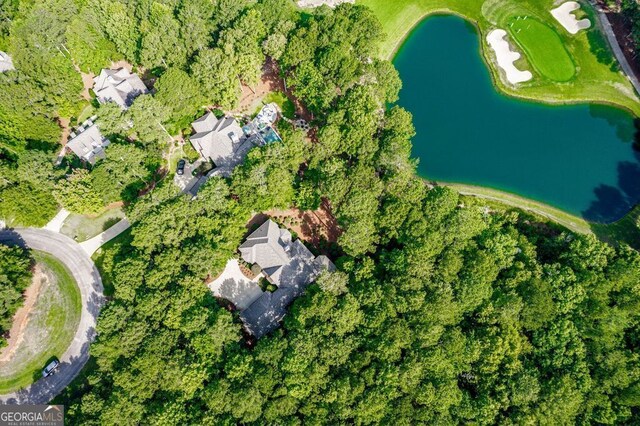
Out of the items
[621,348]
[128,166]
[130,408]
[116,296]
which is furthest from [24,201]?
[621,348]

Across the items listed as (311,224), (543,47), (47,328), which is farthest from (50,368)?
(543,47)

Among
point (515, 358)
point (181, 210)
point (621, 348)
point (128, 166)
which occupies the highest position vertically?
point (128, 166)

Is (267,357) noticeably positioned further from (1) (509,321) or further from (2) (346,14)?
(2) (346,14)

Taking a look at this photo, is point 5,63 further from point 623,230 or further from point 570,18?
point 623,230

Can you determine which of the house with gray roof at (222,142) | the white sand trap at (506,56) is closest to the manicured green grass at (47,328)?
the house with gray roof at (222,142)

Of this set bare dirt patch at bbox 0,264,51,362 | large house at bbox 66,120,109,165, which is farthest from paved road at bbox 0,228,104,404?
large house at bbox 66,120,109,165

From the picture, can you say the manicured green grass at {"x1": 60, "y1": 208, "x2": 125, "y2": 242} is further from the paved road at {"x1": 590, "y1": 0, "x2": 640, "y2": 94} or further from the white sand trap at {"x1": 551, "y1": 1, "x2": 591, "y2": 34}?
the paved road at {"x1": 590, "y1": 0, "x2": 640, "y2": 94}
